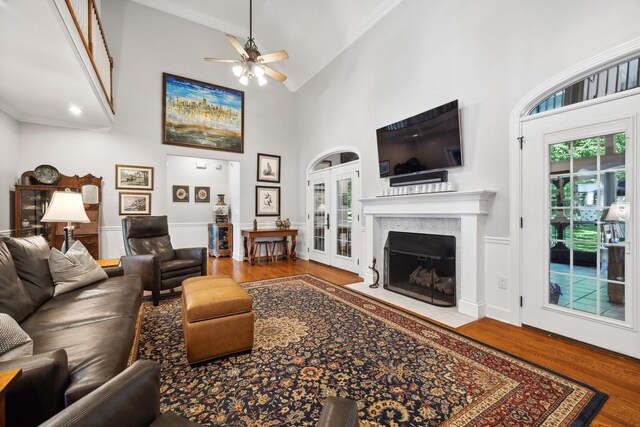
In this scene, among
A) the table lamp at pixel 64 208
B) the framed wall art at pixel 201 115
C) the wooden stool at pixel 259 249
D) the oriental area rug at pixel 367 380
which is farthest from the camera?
the wooden stool at pixel 259 249

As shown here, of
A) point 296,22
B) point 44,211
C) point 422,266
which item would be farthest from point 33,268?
point 296,22

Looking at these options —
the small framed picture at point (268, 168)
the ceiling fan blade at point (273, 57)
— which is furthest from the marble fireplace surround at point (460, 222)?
the small framed picture at point (268, 168)

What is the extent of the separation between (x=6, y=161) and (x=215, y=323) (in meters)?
4.39

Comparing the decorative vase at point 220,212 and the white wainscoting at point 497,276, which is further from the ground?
the decorative vase at point 220,212

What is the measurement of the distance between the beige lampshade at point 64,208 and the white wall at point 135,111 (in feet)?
7.95

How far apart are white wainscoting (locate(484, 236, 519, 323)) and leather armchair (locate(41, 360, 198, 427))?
3.03 m

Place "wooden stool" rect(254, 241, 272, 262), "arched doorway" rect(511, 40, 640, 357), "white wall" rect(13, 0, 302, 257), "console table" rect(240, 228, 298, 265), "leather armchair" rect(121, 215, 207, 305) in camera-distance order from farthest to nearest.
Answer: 1. "wooden stool" rect(254, 241, 272, 262)
2. "console table" rect(240, 228, 298, 265)
3. "white wall" rect(13, 0, 302, 257)
4. "leather armchair" rect(121, 215, 207, 305)
5. "arched doorway" rect(511, 40, 640, 357)

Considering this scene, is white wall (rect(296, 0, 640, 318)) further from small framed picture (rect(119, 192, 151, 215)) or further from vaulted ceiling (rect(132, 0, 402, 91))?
small framed picture (rect(119, 192, 151, 215))

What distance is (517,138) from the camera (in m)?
2.74

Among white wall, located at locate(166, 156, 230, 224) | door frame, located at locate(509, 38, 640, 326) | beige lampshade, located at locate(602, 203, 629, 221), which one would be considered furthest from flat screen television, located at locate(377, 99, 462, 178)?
white wall, located at locate(166, 156, 230, 224)

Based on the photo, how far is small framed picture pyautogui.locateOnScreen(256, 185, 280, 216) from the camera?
256 inches

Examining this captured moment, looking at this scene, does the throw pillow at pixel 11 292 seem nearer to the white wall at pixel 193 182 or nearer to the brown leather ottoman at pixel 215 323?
the brown leather ottoman at pixel 215 323

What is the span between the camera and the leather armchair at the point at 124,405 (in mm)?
710

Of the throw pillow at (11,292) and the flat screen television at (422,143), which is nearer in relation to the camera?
the throw pillow at (11,292)
